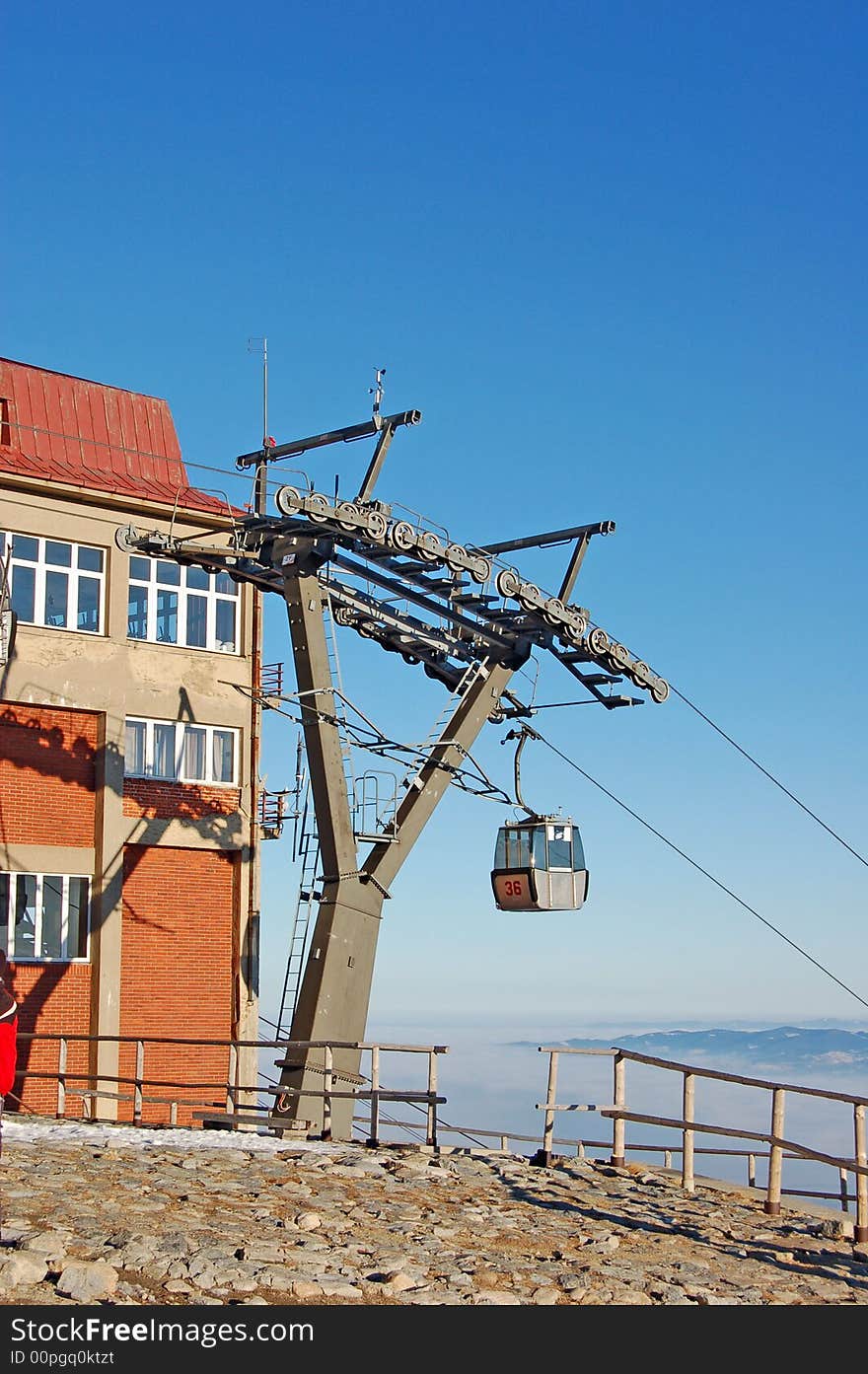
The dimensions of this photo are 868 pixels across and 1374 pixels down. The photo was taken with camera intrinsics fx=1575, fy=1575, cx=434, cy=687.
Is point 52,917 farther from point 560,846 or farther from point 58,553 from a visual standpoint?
point 560,846

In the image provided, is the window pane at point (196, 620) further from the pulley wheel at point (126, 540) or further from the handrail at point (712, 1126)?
the handrail at point (712, 1126)

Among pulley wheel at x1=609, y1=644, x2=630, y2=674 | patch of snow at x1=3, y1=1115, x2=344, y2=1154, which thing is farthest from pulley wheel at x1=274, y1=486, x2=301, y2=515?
patch of snow at x1=3, y1=1115, x2=344, y2=1154

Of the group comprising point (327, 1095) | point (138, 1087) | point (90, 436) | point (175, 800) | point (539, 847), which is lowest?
point (138, 1087)

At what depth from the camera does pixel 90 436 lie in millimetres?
34531

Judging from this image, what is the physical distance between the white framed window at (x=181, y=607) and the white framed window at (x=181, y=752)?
5.85 ft

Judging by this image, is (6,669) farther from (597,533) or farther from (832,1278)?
(832,1278)

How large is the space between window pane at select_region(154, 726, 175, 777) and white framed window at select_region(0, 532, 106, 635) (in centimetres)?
251

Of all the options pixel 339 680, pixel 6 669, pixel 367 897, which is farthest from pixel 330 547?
pixel 6 669

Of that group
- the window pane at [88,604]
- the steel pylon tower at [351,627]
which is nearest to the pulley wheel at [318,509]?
the steel pylon tower at [351,627]

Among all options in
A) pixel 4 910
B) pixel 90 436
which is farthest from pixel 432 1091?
pixel 90 436

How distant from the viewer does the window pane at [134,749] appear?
105 feet

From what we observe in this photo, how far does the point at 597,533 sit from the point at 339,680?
6.17 metres

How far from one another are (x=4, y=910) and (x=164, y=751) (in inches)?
188
